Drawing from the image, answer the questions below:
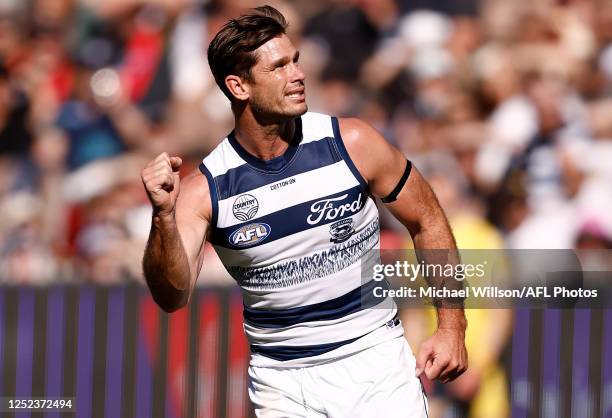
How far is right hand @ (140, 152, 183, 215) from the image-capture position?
431 cm

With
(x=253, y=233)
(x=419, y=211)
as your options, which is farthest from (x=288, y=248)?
(x=419, y=211)

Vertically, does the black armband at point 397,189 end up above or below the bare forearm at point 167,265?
above

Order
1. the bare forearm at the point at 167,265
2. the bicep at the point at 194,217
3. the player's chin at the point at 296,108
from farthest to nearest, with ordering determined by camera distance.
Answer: the player's chin at the point at 296,108
the bicep at the point at 194,217
the bare forearm at the point at 167,265

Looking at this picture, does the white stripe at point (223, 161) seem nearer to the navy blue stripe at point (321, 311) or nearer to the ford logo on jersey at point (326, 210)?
the ford logo on jersey at point (326, 210)

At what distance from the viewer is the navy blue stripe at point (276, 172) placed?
4.96 m

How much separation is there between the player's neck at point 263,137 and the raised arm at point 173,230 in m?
0.27

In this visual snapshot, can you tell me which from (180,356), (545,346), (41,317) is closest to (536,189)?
(545,346)

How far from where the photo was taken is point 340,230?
16.3ft

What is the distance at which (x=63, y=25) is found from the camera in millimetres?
10617

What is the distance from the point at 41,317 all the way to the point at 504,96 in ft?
15.6

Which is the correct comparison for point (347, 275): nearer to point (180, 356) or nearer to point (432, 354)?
point (432, 354)

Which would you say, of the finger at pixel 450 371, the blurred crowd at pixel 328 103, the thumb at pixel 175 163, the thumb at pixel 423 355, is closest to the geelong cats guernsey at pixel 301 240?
the thumb at pixel 423 355

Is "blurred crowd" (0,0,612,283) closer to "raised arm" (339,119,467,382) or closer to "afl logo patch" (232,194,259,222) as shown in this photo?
"raised arm" (339,119,467,382)

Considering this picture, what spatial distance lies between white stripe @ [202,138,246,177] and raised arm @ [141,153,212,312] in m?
0.07
